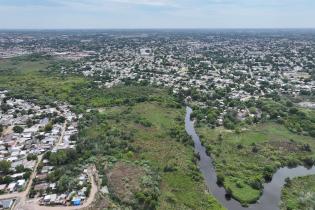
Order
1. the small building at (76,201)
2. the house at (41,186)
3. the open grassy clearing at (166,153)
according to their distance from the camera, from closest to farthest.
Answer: the small building at (76,201) → the open grassy clearing at (166,153) → the house at (41,186)

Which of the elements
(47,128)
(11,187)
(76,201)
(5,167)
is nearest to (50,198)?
(76,201)

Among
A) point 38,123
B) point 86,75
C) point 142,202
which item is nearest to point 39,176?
point 142,202

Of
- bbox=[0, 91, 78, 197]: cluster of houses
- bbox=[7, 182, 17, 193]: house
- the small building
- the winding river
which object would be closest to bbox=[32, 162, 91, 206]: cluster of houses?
the small building

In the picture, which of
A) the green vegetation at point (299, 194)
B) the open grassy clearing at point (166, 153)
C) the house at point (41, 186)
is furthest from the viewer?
the house at point (41, 186)

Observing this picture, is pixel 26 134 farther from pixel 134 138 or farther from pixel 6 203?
pixel 6 203

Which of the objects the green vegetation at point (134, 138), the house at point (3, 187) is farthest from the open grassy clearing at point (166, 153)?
the house at point (3, 187)

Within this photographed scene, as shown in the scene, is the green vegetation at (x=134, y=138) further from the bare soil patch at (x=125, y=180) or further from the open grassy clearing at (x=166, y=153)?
the bare soil patch at (x=125, y=180)
